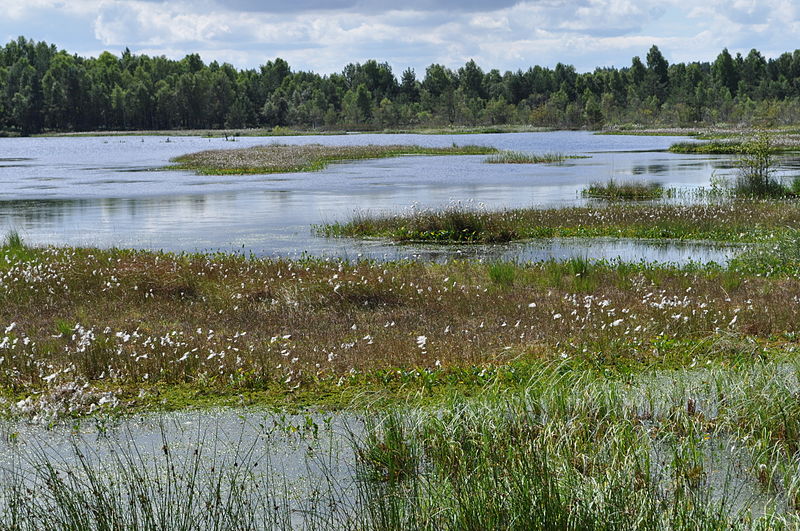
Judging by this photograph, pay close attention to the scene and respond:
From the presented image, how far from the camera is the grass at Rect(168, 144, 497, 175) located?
65.8 metres

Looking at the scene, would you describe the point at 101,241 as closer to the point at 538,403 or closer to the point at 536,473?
the point at 538,403

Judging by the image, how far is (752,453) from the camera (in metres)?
→ 7.86

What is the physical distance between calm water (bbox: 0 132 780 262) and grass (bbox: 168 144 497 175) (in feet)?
10.3

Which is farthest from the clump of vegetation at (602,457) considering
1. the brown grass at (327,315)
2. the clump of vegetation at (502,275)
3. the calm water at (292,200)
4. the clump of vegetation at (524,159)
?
the clump of vegetation at (524,159)

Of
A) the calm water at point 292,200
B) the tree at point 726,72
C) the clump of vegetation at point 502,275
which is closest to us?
the clump of vegetation at point 502,275

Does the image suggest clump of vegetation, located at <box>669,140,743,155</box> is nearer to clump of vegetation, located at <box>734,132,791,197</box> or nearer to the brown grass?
clump of vegetation, located at <box>734,132,791,197</box>

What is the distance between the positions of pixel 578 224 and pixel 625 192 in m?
11.6

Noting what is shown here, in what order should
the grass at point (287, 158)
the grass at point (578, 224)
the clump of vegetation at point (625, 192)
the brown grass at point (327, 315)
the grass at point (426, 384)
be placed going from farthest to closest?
the grass at point (287, 158) < the clump of vegetation at point (625, 192) < the grass at point (578, 224) < the brown grass at point (327, 315) < the grass at point (426, 384)

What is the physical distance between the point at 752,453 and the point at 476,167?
193 feet

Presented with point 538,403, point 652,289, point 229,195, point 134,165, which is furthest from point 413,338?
point 134,165

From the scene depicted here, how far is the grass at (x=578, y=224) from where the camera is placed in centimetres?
2638

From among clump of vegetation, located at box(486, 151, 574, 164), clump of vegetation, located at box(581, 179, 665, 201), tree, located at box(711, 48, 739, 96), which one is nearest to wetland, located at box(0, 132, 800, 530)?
clump of vegetation, located at box(581, 179, 665, 201)

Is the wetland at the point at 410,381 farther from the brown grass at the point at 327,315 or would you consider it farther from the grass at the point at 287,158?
the grass at the point at 287,158

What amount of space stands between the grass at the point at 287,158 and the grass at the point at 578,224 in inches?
1433
